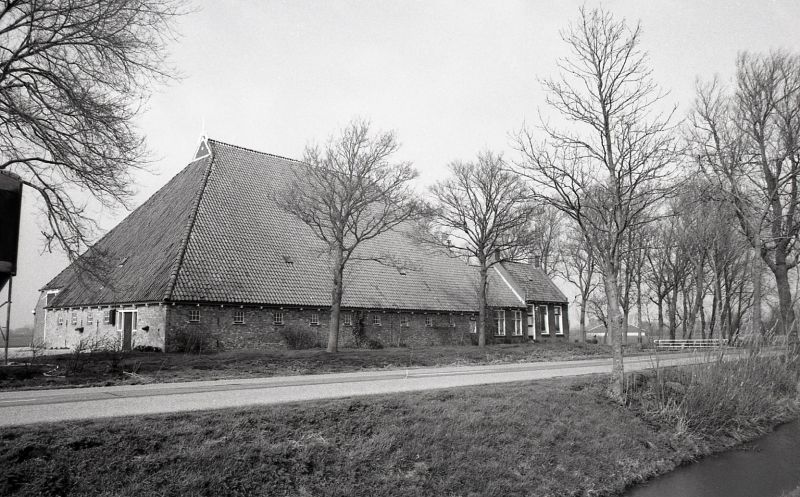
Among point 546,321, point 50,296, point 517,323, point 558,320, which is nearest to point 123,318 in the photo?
point 50,296

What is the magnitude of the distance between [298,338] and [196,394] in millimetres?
15758

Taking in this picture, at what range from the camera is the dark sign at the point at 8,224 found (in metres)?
2.56

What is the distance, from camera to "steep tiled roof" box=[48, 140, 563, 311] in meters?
24.8

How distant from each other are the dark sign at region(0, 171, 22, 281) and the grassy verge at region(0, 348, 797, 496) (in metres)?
4.50

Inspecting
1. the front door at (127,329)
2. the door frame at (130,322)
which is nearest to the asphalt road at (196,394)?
the door frame at (130,322)

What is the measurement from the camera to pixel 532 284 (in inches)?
1693

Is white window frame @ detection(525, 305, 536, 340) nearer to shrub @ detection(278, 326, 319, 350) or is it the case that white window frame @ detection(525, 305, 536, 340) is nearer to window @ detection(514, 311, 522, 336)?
window @ detection(514, 311, 522, 336)

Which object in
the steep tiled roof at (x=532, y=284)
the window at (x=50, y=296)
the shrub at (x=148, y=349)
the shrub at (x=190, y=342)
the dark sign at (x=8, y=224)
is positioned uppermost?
the steep tiled roof at (x=532, y=284)

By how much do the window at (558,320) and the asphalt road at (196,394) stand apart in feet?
93.9

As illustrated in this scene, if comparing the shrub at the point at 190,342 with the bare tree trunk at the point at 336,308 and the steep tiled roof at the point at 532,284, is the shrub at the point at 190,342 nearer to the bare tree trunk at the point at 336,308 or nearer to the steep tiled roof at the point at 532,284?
the bare tree trunk at the point at 336,308

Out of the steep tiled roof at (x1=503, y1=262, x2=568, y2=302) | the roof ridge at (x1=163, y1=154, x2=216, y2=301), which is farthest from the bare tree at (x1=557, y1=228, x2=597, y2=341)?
→ the roof ridge at (x1=163, y1=154, x2=216, y2=301)

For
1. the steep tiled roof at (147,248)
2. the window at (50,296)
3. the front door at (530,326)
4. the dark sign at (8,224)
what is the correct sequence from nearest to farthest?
1. the dark sign at (8,224)
2. the steep tiled roof at (147,248)
3. the window at (50,296)
4. the front door at (530,326)

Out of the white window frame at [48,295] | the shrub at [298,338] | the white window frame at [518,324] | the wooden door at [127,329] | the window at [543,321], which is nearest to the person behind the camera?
the wooden door at [127,329]

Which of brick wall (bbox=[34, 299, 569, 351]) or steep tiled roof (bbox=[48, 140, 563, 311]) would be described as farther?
steep tiled roof (bbox=[48, 140, 563, 311])
